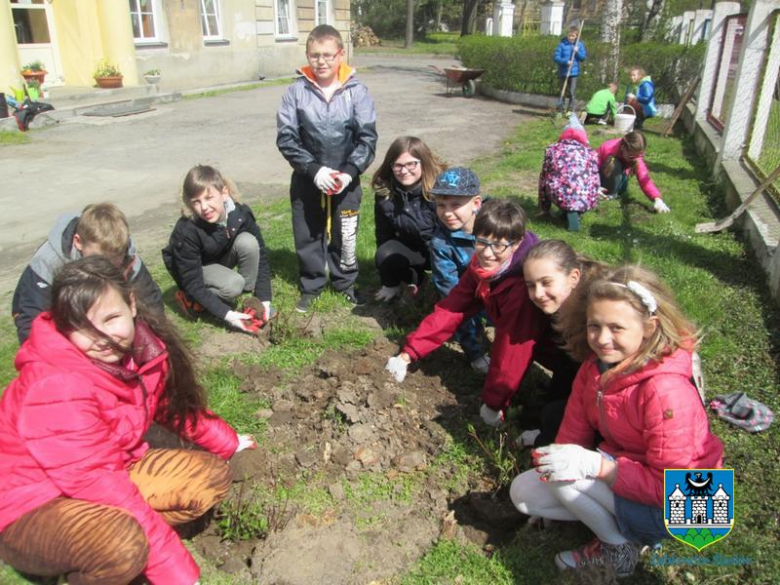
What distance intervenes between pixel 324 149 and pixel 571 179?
2.75m

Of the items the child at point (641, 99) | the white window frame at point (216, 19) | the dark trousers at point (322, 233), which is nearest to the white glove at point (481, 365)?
the dark trousers at point (322, 233)

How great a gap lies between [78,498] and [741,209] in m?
5.96

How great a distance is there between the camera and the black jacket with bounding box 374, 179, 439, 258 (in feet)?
14.6

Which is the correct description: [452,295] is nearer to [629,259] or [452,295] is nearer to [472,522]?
[472,522]

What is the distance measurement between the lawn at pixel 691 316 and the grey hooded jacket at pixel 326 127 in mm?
1011

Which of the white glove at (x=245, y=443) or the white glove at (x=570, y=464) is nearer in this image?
the white glove at (x=570, y=464)

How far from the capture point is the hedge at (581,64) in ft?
47.4

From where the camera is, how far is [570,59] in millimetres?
14148

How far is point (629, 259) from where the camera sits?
5293mm

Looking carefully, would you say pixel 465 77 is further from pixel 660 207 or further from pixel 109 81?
pixel 660 207

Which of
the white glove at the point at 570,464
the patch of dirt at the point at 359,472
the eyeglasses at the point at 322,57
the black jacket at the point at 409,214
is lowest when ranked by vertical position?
the patch of dirt at the point at 359,472

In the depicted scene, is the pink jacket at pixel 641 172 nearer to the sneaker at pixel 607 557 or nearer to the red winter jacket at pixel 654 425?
the red winter jacket at pixel 654 425

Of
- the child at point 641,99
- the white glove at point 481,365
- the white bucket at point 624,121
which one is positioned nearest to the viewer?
the white glove at point 481,365

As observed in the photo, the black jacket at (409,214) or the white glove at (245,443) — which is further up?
the black jacket at (409,214)
